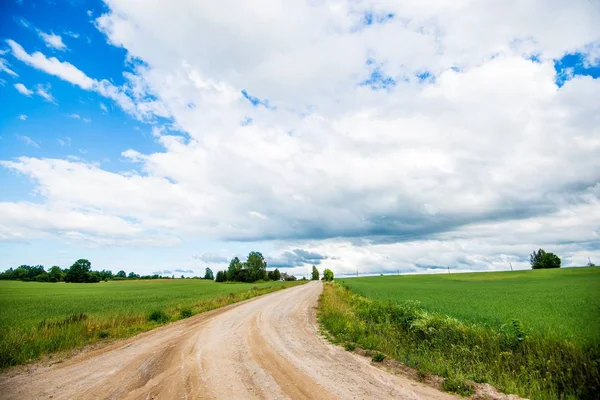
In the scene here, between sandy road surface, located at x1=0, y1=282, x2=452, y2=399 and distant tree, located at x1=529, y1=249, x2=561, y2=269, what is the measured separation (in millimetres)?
162985

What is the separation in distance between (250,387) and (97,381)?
4756mm

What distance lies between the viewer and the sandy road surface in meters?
7.41

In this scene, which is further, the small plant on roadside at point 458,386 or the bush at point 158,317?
the bush at point 158,317

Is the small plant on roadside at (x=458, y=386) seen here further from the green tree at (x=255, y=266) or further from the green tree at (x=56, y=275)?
the green tree at (x=56, y=275)

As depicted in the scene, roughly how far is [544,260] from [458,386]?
168 m

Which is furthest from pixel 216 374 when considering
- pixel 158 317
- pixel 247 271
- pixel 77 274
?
pixel 77 274

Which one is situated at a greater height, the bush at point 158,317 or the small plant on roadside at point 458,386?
the bush at point 158,317

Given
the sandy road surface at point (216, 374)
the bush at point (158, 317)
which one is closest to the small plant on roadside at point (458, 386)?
the sandy road surface at point (216, 374)

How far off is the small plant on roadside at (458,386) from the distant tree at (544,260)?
533 ft

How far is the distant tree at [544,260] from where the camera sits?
428 feet

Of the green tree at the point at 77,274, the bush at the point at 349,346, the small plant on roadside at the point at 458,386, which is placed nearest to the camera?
the small plant on roadside at the point at 458,386

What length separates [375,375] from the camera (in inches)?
336

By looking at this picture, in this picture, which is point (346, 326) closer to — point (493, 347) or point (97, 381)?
point (493, 347)

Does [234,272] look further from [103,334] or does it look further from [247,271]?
[103,334]
